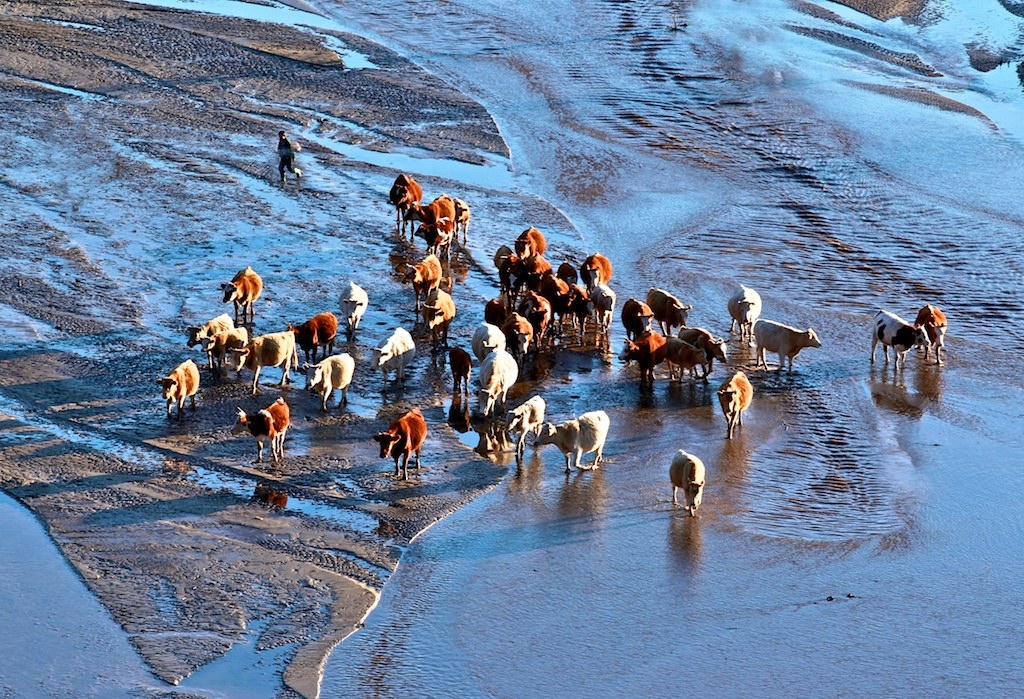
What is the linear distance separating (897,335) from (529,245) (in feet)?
16.3

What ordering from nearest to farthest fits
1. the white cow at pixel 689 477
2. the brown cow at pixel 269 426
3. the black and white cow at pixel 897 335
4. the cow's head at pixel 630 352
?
the white cow at pixel 689 477, the brown cow at pixel 269 426, the cow's head at pixel 630 352, the black and white cow at pixel 897 335

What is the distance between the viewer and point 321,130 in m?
26.3

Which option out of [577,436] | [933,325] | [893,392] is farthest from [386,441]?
[933,325]

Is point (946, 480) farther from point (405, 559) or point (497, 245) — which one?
point (497, 245)

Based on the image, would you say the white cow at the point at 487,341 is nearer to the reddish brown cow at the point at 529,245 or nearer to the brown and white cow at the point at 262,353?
the brown and white cow at the point at 262,353

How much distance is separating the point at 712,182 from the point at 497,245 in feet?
17.5

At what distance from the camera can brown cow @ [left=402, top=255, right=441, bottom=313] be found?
60.2 feet

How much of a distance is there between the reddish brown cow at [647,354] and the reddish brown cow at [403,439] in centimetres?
348

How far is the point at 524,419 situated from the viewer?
1442cm

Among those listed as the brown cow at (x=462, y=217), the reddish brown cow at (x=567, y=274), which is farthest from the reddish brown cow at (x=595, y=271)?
the brown cow at (x=462, y=217)

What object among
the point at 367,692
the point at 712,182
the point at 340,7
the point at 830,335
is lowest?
the point at 367,692

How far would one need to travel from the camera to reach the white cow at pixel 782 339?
Result: 1705cm

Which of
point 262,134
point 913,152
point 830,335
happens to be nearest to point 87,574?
point 830,335

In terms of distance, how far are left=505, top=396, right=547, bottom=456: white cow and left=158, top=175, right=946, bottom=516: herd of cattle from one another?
0.5 inches
